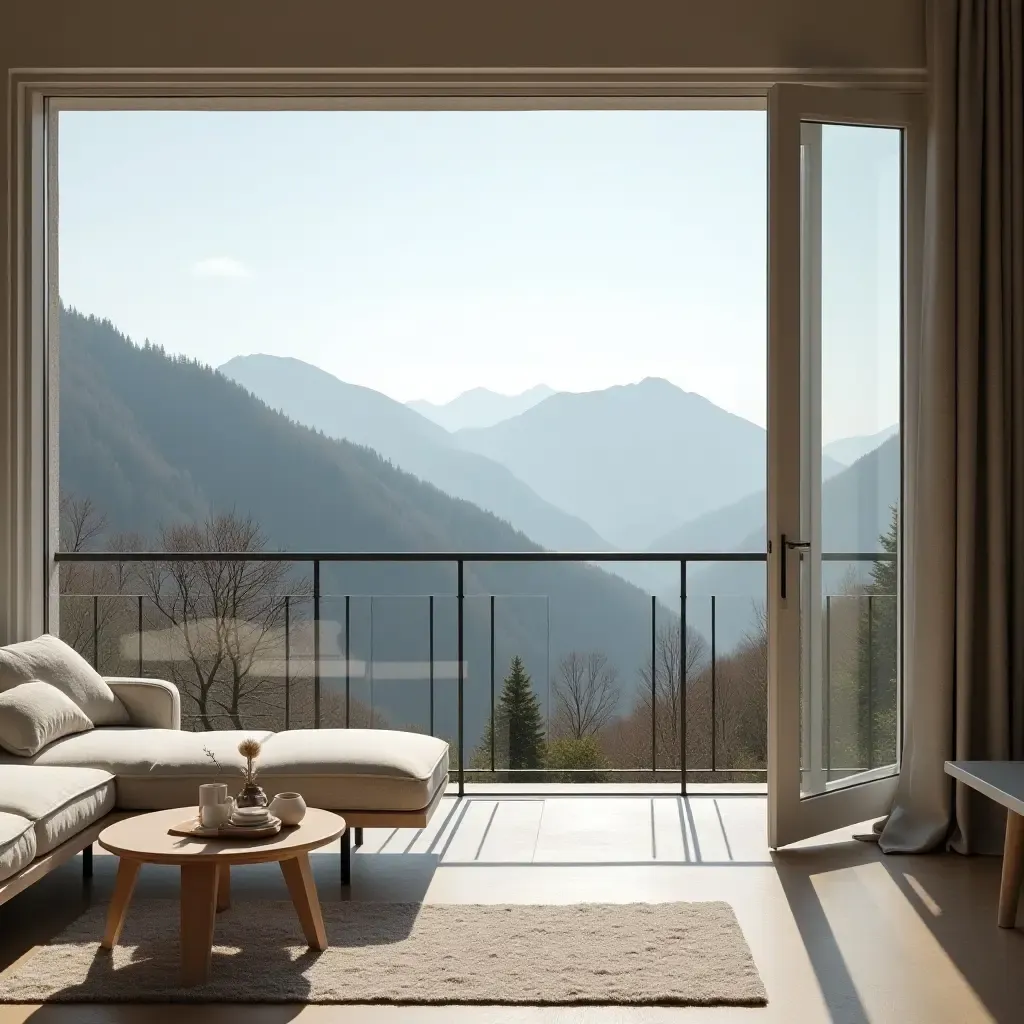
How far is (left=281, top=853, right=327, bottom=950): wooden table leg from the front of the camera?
9.43ft

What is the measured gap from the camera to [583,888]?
3484 millimetres

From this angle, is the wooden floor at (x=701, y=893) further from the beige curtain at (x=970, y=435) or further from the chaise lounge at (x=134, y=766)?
the beige curtain at (x=970, y=435)

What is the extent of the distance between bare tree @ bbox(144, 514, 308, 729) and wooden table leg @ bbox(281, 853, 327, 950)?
2.24m

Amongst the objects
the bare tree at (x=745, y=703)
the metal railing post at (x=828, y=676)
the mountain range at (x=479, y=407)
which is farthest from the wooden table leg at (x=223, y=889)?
the mountain range at (x=479, y=407)

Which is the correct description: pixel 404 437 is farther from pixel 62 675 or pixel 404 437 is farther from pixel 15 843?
pixel 15 843

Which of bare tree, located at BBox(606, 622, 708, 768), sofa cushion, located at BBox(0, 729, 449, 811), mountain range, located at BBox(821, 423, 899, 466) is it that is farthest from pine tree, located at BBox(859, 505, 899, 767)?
sofa cushion, located at BBox(0, 729, 449, 811)

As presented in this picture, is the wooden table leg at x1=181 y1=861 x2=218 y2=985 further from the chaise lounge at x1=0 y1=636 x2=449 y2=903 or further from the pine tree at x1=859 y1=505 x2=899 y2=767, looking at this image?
the pine tree at x1=859 y1=505 x2=899 y2=767

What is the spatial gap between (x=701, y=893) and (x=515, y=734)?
1728 millimetres

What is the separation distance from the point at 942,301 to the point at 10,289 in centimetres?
330

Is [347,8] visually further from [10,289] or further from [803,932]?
[803,932]

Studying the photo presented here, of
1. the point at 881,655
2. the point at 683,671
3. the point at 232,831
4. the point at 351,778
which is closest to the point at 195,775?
the point at 351,778

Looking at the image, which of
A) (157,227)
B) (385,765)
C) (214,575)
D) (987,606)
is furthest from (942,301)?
(157,227)

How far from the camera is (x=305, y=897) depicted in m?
2.90

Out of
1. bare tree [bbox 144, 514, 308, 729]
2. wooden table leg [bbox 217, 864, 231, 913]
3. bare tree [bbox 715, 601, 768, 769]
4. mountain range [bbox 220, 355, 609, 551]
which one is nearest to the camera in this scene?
wooden table leg [bbox 217, 864, 231, 913]
